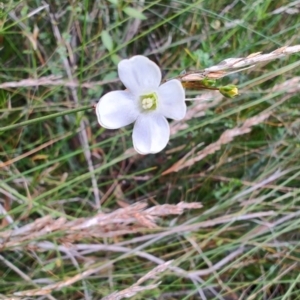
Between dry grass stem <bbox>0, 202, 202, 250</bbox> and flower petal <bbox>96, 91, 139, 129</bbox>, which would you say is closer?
flower petal <bbox>96, 91, 139, 129</bbox>

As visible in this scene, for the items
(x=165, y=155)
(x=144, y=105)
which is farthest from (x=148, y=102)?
(x=165, y=155)

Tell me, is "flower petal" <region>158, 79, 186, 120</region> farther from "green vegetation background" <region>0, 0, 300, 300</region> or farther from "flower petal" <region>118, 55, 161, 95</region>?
"green vegetation background" <region>0, 0, 300, 300</region>

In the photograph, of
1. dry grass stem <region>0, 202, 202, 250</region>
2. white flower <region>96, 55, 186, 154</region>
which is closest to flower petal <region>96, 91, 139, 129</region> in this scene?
white flower <region>96, 55, 186, 154</region>

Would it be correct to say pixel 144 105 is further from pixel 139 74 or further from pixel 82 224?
pixel 82 224

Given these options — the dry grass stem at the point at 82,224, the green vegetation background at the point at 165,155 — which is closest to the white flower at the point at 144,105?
the dry grass stem at the point at 82,224

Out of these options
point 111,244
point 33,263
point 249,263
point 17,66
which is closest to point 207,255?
point 249,263

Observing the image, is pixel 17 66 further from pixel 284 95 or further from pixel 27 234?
pixel 284 95
